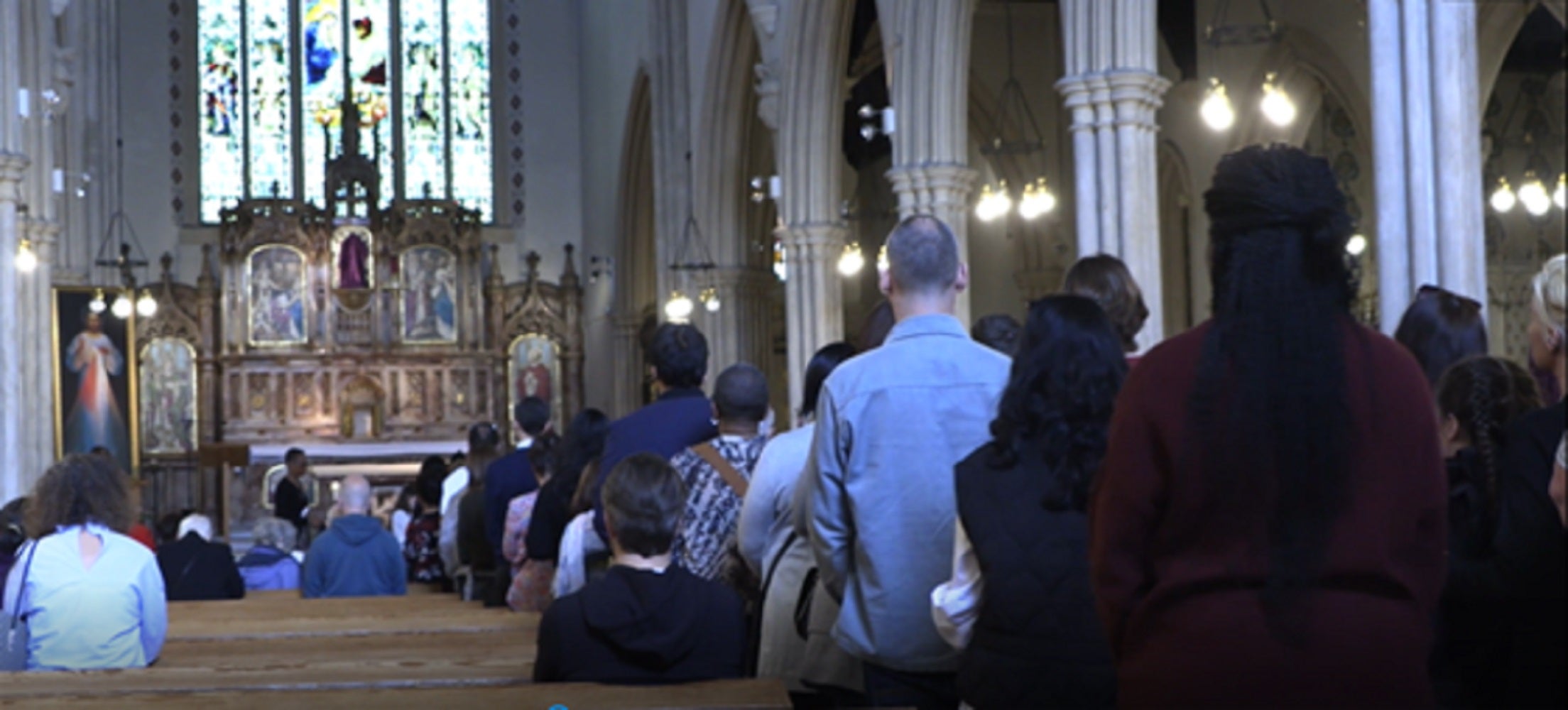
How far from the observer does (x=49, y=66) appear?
17.4 meters

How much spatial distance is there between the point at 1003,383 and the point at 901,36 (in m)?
10.3

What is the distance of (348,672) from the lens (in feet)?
14.4

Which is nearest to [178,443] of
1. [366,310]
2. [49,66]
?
[366,310]

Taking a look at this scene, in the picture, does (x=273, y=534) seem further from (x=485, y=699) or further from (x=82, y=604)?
(x=485, y=699)

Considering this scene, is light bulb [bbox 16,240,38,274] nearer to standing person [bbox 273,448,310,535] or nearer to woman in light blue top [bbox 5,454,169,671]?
standing person [bbox 273,448,310,535]

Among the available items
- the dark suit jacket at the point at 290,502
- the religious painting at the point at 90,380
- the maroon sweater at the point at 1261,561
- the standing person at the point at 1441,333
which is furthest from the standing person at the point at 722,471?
the religious painting at the point at 90,380

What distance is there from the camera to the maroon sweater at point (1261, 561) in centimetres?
225

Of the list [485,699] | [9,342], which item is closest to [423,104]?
[9,342]

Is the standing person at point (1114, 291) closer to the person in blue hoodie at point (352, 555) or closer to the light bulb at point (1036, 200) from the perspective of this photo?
the person in blue hoodie at point (352, 555)

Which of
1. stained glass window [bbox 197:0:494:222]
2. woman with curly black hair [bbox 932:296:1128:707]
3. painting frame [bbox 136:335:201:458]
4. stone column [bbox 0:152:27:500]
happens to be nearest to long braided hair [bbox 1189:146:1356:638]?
woman with curly black hair [bbox 932:296:1128:707]

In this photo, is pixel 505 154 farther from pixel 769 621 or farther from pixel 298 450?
pixel 769 621

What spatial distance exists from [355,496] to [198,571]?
975 mm

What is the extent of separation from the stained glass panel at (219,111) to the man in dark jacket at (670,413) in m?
Result: 22.2

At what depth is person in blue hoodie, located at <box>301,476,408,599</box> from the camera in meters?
9.41
